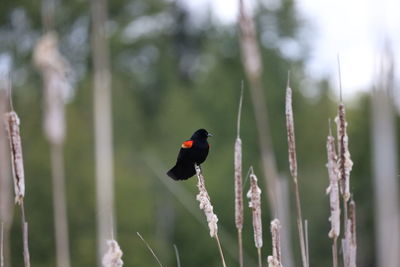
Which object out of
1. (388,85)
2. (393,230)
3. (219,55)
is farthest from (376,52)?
(219,55)

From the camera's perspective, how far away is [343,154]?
3568 mm

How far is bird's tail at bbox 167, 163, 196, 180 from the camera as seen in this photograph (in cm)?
392

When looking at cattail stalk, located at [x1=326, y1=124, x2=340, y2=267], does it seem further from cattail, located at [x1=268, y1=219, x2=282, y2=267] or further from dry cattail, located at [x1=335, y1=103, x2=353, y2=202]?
cattail, located at [x1=268, y1=219, x2=282, y2=267]

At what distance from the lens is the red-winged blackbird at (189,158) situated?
13.0 feet

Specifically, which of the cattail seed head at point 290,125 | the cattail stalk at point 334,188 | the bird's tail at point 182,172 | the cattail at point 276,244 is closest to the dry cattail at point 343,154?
the cattail stalk at point 334,188

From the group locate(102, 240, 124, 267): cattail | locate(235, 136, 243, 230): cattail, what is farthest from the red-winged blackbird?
locate(102, 240, 124, 267): cattail

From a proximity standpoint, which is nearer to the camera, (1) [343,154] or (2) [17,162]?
(2) [17,162]

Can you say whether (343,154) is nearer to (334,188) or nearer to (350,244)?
(334,188)

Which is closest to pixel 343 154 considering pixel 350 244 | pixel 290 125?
pixel 290 125

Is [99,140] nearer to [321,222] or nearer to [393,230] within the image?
[393,230]

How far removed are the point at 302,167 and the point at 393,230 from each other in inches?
792

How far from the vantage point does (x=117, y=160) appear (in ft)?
65.4

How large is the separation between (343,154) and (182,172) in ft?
2.61

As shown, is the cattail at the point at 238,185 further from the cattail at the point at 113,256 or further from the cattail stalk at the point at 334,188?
the cattail at the point at 113,256
